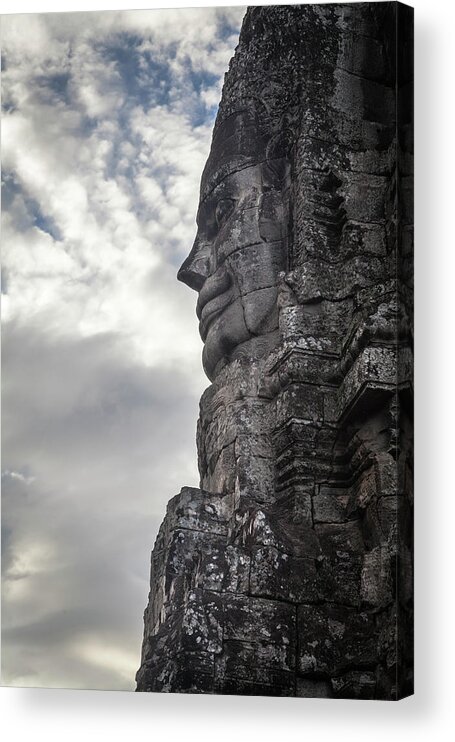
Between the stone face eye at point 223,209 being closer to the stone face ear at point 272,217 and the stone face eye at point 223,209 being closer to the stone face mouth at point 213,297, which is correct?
the stone face ear at point 272,217

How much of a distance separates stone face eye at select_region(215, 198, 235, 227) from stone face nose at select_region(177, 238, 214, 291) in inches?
8.5

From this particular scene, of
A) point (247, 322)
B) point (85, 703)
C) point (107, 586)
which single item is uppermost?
point (247, 322)

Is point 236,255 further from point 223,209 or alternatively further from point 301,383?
point 301,383

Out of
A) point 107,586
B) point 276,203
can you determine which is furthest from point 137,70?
point 107,586

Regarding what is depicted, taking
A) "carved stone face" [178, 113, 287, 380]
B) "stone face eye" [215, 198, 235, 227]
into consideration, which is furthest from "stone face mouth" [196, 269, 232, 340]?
"stone face eye" [215, 198, 235, 227]

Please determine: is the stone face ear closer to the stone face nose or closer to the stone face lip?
the stone face lip

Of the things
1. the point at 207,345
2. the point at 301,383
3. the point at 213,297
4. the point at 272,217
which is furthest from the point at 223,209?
the point at 301,383

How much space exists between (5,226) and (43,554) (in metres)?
2.14

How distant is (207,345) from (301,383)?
97 centimetres

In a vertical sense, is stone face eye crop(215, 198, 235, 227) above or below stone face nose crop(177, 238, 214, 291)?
above

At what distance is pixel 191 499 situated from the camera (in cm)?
943

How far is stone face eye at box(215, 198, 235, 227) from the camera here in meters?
10.3

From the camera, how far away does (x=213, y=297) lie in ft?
33.6

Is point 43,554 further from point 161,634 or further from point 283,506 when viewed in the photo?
point 283,506
